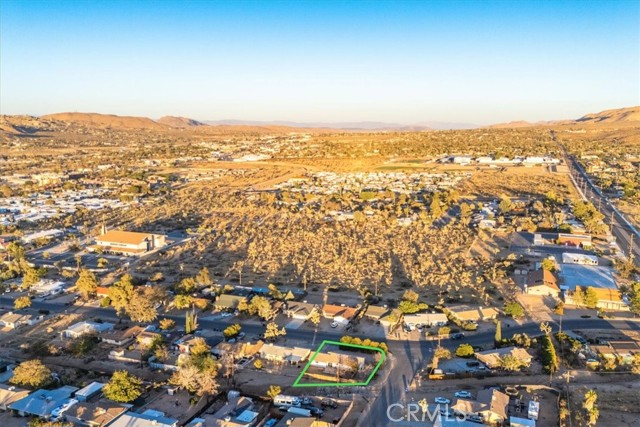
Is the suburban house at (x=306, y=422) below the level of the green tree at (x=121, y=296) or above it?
below

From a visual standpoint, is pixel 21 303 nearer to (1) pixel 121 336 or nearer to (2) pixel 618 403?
(1) pixel 121 336

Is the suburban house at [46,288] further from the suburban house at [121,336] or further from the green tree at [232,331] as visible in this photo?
the green tree at [232,331]

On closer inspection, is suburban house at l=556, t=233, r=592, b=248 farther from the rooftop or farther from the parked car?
the parked car

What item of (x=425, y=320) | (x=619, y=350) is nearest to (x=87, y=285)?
(x=425, y=320)

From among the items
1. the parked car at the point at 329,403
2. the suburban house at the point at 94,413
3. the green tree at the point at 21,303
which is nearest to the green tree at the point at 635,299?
the parked car at the point at 329,403

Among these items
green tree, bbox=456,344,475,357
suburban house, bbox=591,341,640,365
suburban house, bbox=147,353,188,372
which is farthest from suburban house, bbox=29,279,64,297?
suburban house, bbox=591,341,640,365

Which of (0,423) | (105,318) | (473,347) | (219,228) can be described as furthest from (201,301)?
(219,228)

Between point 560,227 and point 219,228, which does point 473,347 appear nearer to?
point 560,227
